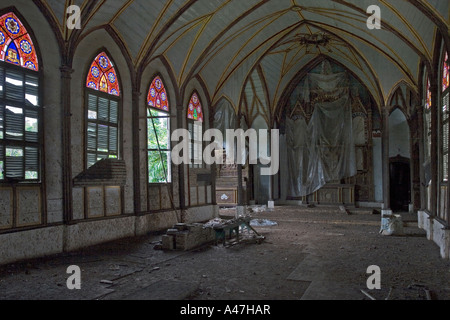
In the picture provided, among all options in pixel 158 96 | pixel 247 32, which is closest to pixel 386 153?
pixel 247 32

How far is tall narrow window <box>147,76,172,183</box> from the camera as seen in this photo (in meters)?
12.0

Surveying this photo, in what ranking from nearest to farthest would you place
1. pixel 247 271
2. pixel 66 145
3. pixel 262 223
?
1. pixel 247 271
2. pixel 66 145
3. pixel 262 223

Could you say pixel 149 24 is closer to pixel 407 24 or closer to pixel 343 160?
pixel 407 24

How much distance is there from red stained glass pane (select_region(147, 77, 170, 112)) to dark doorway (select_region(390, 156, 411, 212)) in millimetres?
12060

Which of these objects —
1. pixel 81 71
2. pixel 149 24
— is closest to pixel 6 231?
pixel 81 71

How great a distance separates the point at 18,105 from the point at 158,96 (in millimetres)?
5161

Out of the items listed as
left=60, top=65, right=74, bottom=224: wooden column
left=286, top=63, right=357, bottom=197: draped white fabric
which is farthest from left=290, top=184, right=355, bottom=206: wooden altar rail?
left=60, top=65, right=74, bottom=224: wooden column

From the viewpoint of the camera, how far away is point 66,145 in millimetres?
8758

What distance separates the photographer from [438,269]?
7020mm

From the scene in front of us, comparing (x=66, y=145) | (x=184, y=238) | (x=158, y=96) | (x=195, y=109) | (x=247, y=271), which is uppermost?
(x=158, y=96)

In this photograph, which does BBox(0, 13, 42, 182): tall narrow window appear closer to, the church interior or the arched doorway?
the church interior

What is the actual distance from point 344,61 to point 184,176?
A: 35.0ft

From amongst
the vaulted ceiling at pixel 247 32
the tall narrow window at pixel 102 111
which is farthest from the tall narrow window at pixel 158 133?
the tall narrow window at pixel 102 111

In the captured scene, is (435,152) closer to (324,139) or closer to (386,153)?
(386,153)
